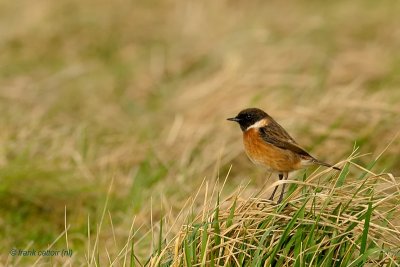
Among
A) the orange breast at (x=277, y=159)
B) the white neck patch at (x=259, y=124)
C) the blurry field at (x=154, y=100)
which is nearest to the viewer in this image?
the orange breast at (x=277, y=159)

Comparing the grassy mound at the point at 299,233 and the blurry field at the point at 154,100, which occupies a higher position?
the grassy mound at the point at 299,233

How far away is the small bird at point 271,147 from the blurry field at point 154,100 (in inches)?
9.4

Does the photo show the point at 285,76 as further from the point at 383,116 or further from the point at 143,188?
the point at 143,188

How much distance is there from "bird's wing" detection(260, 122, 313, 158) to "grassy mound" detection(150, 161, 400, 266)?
145 cm

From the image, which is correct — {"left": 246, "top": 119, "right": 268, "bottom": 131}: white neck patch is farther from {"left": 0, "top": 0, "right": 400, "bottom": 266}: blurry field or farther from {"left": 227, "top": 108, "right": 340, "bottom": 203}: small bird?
{"left": 0, "top": 0, "right": 400, "bottom": 266}: blurry field

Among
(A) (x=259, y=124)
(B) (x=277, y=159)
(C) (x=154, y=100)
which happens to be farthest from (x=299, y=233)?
(C) (x=154, y=100)

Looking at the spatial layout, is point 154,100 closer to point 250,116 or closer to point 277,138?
point 250,116

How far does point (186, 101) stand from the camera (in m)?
10.4

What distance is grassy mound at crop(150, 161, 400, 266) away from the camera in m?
4.89

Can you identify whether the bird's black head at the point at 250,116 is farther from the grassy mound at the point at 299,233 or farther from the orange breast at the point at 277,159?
the grassy mound at the point at 299,233

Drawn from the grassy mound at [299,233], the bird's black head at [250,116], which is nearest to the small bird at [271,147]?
the bird's black head at [250,116]

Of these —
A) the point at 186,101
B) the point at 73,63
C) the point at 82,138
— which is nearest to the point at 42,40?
the point at 73,63

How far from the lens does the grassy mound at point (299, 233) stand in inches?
193

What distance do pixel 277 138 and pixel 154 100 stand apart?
454cm
